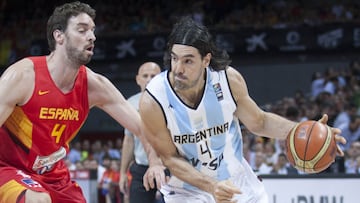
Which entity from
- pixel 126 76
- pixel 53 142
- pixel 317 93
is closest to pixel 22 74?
pixel 53 142

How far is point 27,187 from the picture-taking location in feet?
13.2

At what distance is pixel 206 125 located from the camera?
4266 millimetres

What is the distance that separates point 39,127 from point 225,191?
1313mm

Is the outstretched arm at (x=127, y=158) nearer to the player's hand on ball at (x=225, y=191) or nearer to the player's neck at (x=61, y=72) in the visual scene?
the player's neck at (x=61, y=72)

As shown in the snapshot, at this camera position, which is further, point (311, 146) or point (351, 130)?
point (351, 130)

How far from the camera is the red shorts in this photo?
13.1 ft

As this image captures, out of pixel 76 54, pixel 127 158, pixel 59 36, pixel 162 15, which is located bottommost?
pixel 127 158

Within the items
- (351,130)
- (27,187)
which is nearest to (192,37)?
(27,187)

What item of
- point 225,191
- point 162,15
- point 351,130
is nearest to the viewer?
point 225,191

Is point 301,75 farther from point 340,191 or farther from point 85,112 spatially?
point 85,112

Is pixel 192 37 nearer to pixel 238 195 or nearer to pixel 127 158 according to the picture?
pixel 238 195

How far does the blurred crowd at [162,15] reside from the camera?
16.0 meters

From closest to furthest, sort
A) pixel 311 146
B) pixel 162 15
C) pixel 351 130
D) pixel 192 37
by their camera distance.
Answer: pixel 192 37 → pixel 311 146 → pixel 351 130 → pixel 162 15

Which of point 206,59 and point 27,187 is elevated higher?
point 206,59
